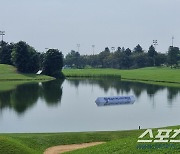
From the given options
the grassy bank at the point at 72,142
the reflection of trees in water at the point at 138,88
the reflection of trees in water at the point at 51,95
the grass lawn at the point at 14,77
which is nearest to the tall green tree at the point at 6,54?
the grass lawn at the point at 14,77

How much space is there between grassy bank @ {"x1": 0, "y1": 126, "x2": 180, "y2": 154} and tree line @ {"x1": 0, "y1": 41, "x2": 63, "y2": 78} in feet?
287

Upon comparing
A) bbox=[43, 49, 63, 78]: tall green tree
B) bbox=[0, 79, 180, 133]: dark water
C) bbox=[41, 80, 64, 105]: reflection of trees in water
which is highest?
bbox=[43, 49, 63, 78]: tall green tree

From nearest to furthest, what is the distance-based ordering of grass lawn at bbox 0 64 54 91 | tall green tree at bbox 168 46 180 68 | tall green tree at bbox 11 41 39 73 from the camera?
1. grass lawn at bbox 0 64 54 91
2. tall green tree at bbox 11 41 39 73
3. tall green tree at bbox 168 46 180 68

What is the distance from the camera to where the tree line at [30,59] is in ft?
364

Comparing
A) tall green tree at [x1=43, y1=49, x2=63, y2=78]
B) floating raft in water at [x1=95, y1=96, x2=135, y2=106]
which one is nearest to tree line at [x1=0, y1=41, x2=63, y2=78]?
tall green tree at [x1=43, y1=49, x2=63, y2=78]

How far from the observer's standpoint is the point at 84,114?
3988cm

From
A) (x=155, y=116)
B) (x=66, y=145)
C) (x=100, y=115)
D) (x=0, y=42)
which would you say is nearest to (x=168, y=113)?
(x=155, y=116)

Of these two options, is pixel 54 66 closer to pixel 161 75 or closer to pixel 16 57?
pixel 16 57

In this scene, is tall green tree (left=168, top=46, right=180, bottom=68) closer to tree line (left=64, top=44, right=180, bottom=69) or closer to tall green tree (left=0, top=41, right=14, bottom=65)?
tree line (left=64, top=44, right=180, bottom=69)

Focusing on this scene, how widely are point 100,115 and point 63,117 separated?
14.7 ft

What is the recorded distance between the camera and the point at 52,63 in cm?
11662

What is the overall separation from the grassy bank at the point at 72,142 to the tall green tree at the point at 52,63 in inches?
3600

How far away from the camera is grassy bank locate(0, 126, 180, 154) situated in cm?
1697

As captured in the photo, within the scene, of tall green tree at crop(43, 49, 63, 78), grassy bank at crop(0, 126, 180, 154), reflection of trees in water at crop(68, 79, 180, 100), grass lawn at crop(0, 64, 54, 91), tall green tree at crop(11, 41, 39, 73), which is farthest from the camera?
tall green tree at crop(43, 49, 63, 78)
